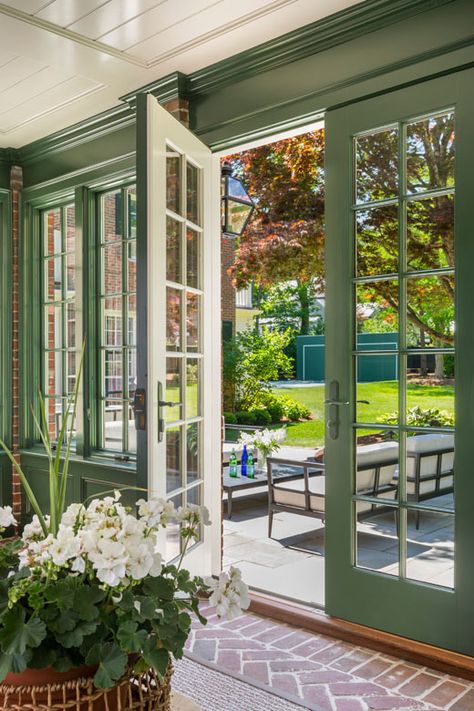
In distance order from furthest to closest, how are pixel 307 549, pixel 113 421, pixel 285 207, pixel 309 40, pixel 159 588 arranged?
pixel 285 207 → pixel 307 549 → pixel 113 421 → pixel 309 40 → pixel 159 588

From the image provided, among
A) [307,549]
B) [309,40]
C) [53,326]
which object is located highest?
[309,40]

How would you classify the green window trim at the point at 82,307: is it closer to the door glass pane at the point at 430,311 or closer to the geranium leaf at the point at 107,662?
the door glass pane at the point at 430,311

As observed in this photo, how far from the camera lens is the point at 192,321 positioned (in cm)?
350

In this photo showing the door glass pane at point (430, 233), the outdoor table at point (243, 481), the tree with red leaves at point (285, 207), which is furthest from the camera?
the tree with red leaves at point (285, 207)

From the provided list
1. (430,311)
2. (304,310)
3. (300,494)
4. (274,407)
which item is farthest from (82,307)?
(304,310)

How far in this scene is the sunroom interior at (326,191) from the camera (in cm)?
271

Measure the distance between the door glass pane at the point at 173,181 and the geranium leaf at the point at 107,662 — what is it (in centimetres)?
241

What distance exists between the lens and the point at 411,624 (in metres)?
2.80

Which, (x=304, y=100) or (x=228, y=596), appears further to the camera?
(x=304, y=100)

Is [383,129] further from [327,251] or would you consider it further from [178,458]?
[178,458]

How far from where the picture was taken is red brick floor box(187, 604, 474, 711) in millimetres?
2471

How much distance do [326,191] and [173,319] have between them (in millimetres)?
953

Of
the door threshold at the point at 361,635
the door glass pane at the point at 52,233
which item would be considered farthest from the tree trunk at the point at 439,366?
the door glass pane at the point at 52,233

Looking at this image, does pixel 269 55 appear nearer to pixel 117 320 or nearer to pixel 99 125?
pixel 99 125
